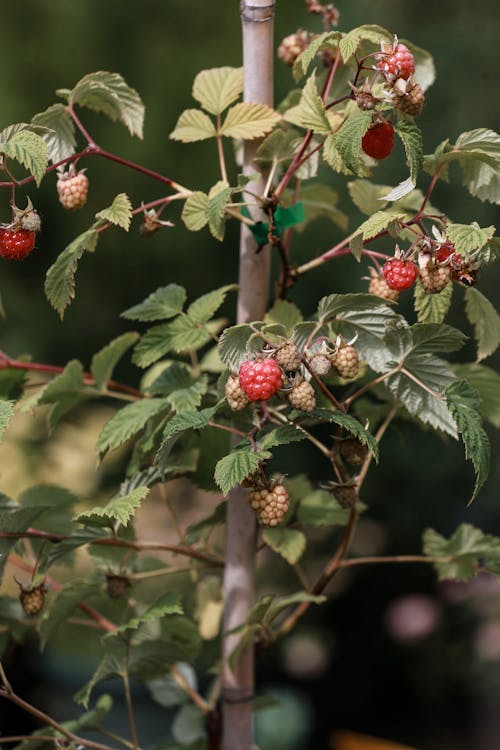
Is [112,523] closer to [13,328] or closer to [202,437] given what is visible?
[202,437]

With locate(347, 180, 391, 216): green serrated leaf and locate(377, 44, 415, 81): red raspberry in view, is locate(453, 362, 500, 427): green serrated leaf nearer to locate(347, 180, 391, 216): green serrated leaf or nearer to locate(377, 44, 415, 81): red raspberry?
locate(347, 180, 391, 216): green serrated leaf

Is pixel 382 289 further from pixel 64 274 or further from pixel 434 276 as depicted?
pixel 64 274

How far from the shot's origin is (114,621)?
903 mm

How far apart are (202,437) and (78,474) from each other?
36.4 inches

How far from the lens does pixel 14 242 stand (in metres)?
0.66

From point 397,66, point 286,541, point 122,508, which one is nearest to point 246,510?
point 286,541

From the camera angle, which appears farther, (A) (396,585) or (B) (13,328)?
(A) (396,585)

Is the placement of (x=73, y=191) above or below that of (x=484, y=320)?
above

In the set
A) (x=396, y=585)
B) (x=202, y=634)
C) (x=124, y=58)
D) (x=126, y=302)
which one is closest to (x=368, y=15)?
(x=124, y=58)

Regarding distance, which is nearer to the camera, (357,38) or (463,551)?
(357,38)

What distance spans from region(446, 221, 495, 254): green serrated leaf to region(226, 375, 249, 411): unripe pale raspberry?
15 cm

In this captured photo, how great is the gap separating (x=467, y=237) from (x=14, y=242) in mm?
285

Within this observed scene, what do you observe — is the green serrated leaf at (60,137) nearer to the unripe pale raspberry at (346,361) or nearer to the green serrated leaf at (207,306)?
the green serrated leaf at (207,306)

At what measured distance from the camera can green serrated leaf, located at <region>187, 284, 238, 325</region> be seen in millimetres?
756
